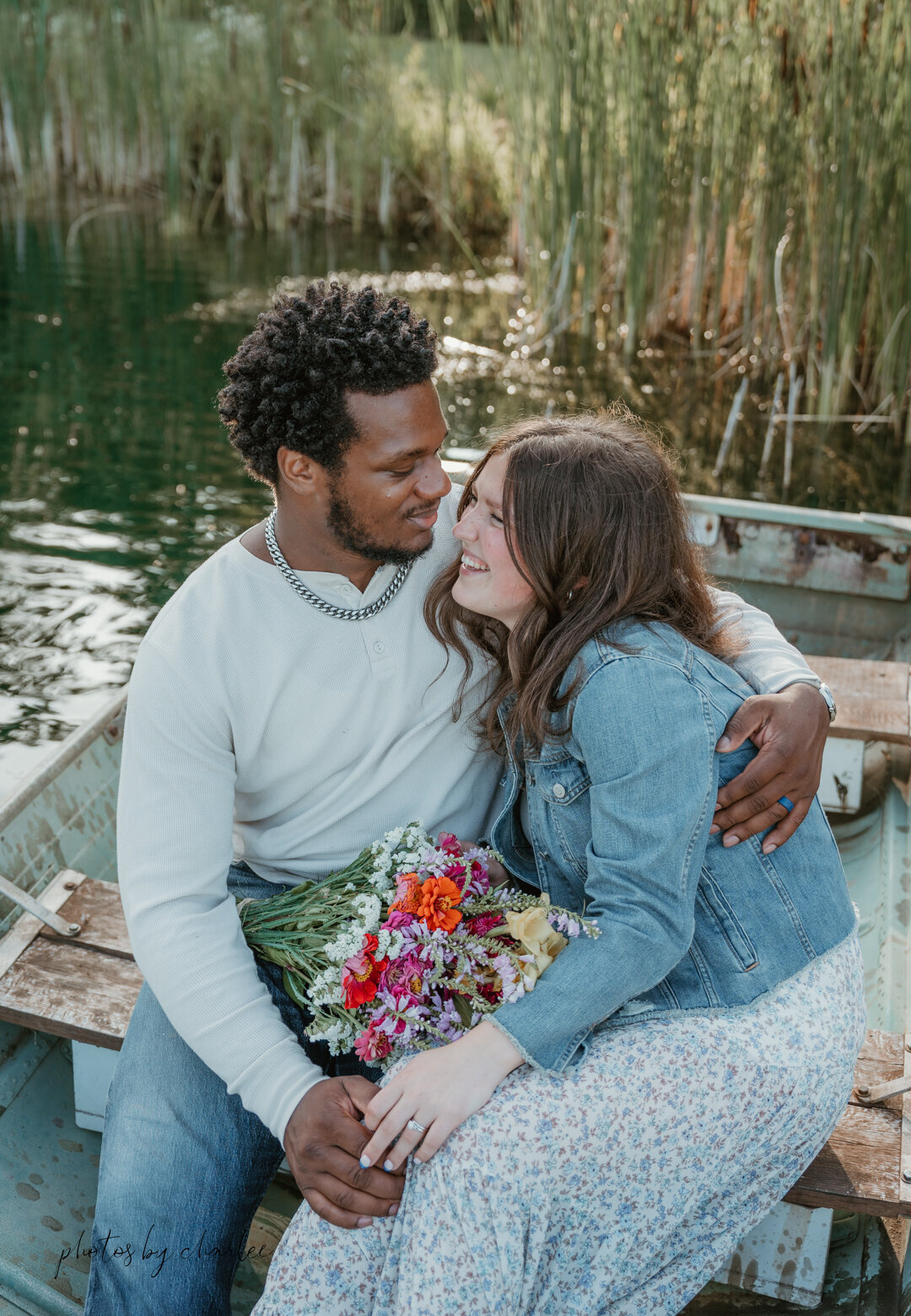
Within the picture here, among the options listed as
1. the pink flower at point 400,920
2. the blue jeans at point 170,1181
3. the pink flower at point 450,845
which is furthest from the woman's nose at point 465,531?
the blue jeans at point 170,1181

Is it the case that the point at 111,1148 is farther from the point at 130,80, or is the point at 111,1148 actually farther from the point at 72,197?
the point at 72,197

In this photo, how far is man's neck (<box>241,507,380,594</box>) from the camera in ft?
6.12

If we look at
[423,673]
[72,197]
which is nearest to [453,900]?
[423,673]

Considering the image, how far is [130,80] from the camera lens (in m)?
9.79

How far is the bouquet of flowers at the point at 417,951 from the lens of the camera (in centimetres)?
156

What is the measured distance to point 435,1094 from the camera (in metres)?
1.42

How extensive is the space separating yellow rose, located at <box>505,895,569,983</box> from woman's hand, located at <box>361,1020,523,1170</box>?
101 millimetres

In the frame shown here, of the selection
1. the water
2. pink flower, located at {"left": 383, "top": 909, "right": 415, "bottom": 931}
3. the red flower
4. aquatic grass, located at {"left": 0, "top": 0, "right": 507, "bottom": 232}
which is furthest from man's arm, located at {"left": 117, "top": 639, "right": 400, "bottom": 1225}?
aquatic grass, located at {"left": 0, "top": 0, "right": 507, "bottom": 232}

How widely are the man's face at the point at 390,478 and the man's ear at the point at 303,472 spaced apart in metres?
0.02

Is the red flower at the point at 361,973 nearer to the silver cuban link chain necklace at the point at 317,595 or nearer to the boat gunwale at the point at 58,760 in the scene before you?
the silver cuban link chain necklace at the point at 317,595

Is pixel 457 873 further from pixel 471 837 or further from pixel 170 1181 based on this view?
pixel 170 1181

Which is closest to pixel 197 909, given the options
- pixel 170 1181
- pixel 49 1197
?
pixel 170 1181

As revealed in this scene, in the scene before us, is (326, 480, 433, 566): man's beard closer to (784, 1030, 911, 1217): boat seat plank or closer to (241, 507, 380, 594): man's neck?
(241, 507, 380, 594): man's neck

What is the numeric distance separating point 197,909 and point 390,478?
706mm
